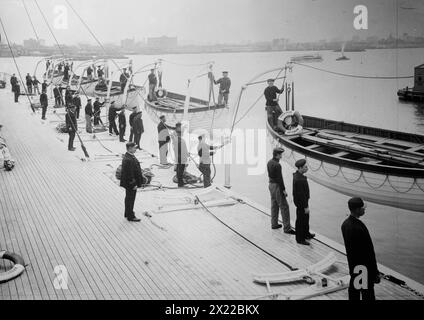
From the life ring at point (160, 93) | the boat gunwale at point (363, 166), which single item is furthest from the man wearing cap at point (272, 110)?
the life ring at point (160, 93)

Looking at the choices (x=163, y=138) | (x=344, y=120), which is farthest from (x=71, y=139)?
(x=344, y=120)

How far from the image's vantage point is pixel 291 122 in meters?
13.8

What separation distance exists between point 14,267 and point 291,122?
32.0 ft

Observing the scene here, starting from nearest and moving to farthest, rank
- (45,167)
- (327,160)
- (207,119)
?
(327,160) → (45,167) → (207,119)

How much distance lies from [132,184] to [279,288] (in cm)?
351

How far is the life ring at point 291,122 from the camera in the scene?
44.5 ft

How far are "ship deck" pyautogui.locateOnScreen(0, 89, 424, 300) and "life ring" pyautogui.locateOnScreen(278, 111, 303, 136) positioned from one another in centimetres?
444

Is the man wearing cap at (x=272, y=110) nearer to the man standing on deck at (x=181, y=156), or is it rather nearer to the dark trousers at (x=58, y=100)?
the man standing on deck at (x=181, y=156)

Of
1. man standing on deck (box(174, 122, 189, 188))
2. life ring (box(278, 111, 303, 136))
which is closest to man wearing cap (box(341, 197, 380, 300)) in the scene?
man standing on deck (box(174, 122, 189, 188))

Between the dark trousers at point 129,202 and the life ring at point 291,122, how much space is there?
683 centimetres

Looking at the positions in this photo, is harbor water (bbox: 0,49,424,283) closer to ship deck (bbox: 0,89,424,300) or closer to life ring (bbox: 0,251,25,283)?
ship deck (bbox: 0,89,424,300)
